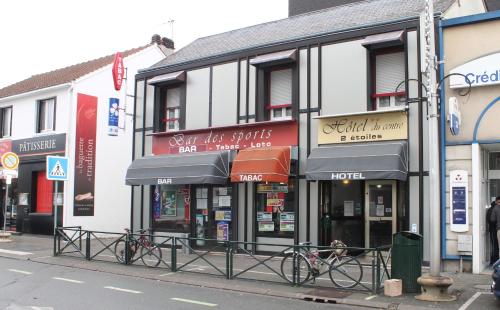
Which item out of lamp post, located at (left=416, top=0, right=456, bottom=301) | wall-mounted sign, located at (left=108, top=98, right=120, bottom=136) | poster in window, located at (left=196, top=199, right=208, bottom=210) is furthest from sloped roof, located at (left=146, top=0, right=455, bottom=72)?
poster in window, located at (left=196, top=199, right=208, bottom=210)

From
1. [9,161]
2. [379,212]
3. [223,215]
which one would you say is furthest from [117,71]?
[379,212]

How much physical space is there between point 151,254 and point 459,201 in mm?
7683

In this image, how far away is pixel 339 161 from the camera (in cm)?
1321

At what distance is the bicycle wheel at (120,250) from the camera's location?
13775 millimetres

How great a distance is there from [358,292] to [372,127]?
500 centimetres

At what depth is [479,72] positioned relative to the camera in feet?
39.7

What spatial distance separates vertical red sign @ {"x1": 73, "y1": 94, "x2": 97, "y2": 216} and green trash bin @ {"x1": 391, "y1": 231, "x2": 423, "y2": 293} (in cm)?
1499

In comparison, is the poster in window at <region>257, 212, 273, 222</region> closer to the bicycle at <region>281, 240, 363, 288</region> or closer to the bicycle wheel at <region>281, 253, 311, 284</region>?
the bicycle wheel at <region>281, 253, 311, 284</region>

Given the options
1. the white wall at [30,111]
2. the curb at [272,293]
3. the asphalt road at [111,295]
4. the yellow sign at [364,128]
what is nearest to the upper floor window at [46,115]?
the white wall at [30,111]

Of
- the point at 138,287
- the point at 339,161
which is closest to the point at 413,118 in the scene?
the point at 339,161

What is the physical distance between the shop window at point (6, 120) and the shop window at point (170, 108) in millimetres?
10417

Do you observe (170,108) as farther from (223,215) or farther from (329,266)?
(329,266)

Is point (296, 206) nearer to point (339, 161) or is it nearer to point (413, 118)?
point (339, 161)

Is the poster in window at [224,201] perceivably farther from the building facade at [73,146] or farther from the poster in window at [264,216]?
the building facade at [73,146]
